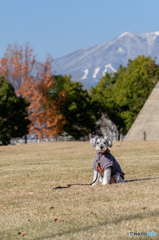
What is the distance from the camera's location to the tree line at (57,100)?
54.4m

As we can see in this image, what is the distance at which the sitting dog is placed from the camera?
444 inches

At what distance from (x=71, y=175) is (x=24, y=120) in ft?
129

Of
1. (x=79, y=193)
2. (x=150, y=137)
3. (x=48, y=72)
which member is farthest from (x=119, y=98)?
(x=79, y=193)

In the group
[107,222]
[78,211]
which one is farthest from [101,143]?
[107,222]

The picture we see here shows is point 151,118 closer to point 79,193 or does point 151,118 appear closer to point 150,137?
point 150,137

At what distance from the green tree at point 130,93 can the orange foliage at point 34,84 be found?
12.9 meters

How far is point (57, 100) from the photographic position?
2579 inches

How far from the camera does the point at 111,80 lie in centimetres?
8581

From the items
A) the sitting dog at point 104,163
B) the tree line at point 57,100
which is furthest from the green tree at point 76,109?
the sitting dog at point 104,163

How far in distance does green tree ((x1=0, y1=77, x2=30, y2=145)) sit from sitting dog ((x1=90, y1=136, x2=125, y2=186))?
4180cm

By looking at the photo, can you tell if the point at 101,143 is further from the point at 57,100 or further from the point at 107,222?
the point at 57,100

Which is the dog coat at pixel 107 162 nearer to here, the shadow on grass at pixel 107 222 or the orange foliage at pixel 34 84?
the shadow on grass at pixel 107 222

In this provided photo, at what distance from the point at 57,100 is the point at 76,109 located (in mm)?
4686

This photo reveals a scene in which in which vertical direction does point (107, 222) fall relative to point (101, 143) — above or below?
below
